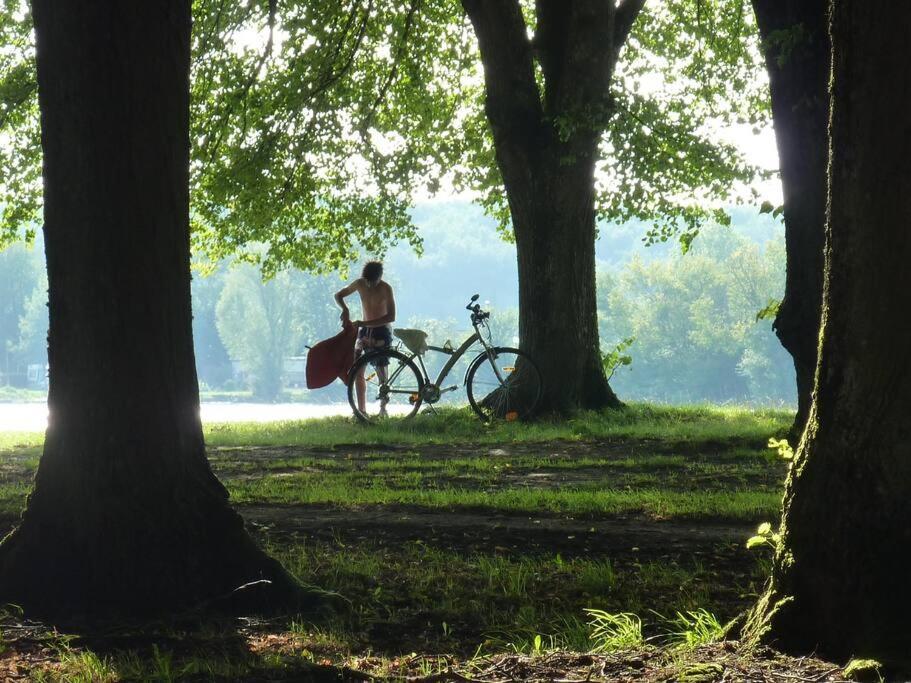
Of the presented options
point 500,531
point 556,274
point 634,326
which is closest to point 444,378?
point 556,274

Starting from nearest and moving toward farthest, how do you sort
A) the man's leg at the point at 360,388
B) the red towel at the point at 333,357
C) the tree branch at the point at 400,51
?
the man's leg at the point at 360,388
the red towel at the point at 333,357
the tree branch at the point at 400,51

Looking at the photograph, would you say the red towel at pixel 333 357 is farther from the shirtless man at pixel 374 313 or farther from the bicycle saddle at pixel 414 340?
the bicycle saddle at pixel 414 340

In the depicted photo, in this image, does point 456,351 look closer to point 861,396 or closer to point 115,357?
point 115,357

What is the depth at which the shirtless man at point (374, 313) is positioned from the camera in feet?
48.2

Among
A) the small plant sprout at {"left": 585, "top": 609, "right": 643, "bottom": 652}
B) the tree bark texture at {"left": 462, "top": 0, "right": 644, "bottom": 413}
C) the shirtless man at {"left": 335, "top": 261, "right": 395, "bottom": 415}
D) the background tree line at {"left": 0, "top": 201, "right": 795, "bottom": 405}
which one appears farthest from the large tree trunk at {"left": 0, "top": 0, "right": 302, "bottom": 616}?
the background tree line at {"left": 0, "top": 201, "right": 795, "bottom": 405}

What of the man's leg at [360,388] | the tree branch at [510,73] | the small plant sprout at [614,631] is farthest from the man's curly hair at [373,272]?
the small plant sprout at [614,631]

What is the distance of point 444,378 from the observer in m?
14.6

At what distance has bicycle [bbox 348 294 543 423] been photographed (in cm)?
1432

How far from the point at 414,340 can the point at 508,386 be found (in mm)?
1311

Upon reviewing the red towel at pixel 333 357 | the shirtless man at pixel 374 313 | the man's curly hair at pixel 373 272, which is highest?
the man's curly hair at pixel 373 272

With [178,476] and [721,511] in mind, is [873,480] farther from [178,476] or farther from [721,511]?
[721,511]

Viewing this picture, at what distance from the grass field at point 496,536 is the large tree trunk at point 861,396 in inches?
26.4

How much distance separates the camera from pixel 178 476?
482cm

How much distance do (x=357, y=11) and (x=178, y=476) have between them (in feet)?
45.3
